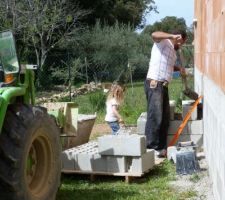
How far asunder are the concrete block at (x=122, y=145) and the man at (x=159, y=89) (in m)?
1.41

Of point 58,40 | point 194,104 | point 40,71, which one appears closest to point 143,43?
point 58,40

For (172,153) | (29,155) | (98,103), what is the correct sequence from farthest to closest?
(98,103)
(172,153)
(29,155)

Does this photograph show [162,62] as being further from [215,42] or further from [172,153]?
[215,42]

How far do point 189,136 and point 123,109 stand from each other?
477 centimetres

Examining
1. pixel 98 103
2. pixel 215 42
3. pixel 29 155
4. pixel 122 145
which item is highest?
pixel 215 42

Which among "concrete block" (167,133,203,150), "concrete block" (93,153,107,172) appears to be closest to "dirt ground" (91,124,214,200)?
"concrete block" (93,153,107,172)

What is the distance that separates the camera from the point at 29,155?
17.3 feet

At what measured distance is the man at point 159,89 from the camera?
8.25 meters

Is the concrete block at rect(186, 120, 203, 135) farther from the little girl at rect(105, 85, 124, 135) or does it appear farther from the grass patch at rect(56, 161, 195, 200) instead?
the grass patch at rect(56, 161, 195, 200)

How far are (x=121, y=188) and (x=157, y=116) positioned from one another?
1998mm

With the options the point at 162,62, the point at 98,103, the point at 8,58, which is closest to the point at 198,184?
the point at 162,62

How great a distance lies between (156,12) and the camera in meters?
55.8

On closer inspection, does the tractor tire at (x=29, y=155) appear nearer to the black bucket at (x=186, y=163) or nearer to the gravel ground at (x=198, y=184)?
the gravel ground at (x=198, y=184)

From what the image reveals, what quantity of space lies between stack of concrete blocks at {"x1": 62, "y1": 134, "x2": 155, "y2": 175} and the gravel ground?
469 millimetres
